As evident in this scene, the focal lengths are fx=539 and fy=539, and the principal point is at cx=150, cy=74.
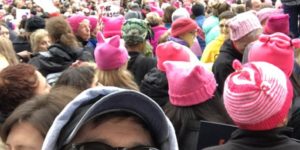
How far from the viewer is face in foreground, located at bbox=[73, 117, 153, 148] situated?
57.4 inches

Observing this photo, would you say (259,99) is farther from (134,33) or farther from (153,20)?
(153,20)

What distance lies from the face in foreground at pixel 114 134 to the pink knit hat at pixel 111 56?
2560 mm

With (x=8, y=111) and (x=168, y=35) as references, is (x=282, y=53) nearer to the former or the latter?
(x=8, y=111)

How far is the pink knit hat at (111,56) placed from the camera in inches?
160

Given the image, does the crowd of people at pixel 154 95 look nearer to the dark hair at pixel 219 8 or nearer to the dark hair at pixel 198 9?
the dark hair at pixel 219 8

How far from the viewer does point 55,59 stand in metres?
5.06

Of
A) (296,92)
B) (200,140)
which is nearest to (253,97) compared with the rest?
(200,140)

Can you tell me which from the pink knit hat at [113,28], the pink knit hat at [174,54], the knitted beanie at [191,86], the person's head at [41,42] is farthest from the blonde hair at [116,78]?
the pink knit hat at [113,28]

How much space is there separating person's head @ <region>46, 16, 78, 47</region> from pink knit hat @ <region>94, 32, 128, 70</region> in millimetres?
1196

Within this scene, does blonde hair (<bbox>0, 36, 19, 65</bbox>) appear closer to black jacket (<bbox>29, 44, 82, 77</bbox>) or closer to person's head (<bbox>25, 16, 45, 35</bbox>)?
A: black jacket (<bbox>29, 44, 82, 77</bbox>)

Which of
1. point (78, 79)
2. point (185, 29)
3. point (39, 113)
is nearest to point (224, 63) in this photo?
point (185, 29)

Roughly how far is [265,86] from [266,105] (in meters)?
0.08

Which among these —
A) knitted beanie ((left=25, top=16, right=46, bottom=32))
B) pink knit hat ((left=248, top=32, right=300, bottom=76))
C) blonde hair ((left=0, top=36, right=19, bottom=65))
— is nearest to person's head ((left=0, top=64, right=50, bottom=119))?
pink knit hat ((left=248, top=32, right=300, bottom=76))

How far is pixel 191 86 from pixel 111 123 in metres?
1.69
